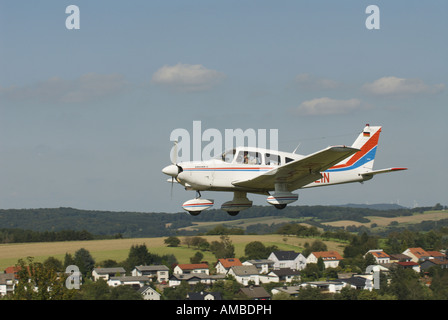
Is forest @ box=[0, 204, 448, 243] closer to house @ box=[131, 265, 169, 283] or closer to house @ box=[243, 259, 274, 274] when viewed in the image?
house @ box=[243, 259, 274, 274]

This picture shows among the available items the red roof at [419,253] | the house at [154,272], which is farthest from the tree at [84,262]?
the red roof at [419,253]

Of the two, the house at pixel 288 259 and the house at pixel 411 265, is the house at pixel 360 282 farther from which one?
the house at pixel 411 265

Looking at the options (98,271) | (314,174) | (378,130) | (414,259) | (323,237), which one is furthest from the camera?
(323,237)

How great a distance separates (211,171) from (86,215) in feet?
492

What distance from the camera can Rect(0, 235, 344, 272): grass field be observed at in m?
76.8

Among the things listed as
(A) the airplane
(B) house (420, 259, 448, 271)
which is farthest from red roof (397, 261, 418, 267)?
(A) the airplane

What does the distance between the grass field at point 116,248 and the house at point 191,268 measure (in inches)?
67.9

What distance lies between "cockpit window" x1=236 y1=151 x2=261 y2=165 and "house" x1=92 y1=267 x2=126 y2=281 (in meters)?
49.9

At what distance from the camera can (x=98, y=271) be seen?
70125 millimetres

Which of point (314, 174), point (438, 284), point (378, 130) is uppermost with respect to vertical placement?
point (378, 130)

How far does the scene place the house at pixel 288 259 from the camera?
256 ft

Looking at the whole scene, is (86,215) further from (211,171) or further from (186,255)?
(211,171)

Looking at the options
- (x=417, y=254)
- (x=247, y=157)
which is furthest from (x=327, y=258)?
(x=247, y=157)
